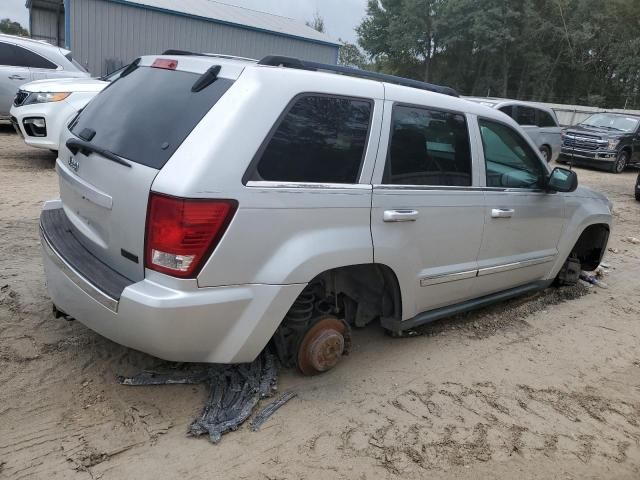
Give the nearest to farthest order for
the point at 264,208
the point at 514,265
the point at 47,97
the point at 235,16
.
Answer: the point at 264,208 < the point at 514,265 < the point at 47,97 < the point at 235,16

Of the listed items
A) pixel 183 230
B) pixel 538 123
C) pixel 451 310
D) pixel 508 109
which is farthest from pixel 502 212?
pixel 538 123

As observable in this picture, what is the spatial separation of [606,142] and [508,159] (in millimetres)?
13405

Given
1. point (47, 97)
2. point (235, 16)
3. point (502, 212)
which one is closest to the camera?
point (502, 212)

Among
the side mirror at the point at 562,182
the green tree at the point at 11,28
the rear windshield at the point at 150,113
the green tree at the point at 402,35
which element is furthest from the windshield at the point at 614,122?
the green tree at the point at 11,28

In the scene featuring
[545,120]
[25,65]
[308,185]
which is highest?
[545,120]

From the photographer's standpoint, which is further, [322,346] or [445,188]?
[445,188]

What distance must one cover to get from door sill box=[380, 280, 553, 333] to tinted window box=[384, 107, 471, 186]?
91cm

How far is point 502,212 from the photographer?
402 cm

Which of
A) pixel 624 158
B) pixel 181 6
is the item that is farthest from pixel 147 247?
pixel 181 6

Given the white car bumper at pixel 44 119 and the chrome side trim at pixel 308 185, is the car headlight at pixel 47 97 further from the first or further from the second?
the chrome side trim at pixel 308 185

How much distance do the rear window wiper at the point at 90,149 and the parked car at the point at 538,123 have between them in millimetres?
10538

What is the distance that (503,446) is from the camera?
301 centimetres

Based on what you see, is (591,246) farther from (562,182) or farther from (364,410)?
(364,410)

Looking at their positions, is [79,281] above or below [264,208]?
below
